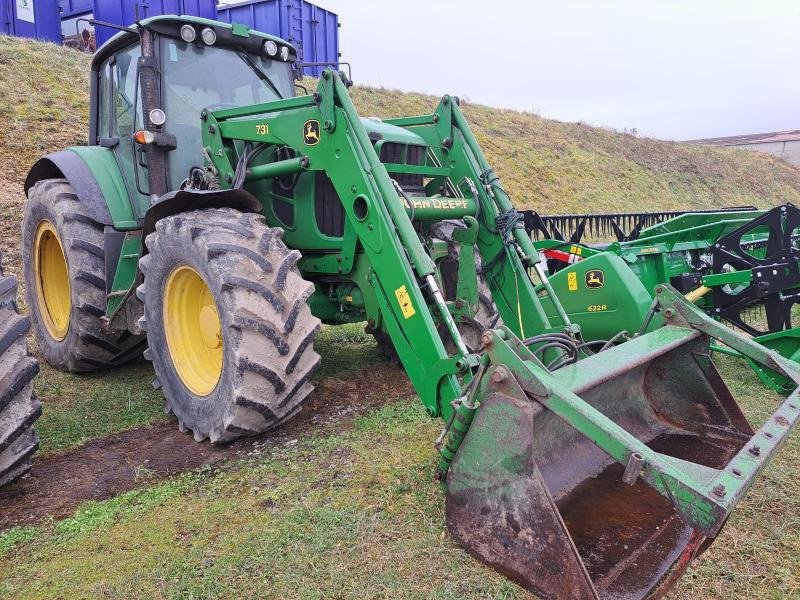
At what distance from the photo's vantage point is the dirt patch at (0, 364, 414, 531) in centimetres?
308

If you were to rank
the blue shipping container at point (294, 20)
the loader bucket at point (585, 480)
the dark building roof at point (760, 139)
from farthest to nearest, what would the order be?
the dark building roof at point (760, 139)
the blue shipping container at point (294, 20)
the loader bucket at point (585, 480)

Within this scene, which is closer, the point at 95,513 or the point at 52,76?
the point at 95,513

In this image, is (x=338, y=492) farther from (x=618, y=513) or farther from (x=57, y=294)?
A: (x=57, y=294)

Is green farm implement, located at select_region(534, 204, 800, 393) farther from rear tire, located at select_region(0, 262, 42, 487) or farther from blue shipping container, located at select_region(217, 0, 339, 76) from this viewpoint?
blue shipping container, located at select_region(217, 0, 339, 76)

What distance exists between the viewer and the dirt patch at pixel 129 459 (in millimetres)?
3076

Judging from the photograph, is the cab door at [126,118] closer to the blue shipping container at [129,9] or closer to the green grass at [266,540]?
the green grass at [266,540]

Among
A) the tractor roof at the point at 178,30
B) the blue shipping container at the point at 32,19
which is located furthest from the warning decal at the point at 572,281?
the blue shipping container at the point at 32,19

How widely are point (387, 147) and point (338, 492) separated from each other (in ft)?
7.45

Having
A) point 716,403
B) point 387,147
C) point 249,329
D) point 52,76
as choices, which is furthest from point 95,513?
point 52,76

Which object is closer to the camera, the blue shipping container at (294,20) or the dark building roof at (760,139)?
the blue shipping container at (294,20)

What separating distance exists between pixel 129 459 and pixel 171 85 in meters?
Answer: 2.55

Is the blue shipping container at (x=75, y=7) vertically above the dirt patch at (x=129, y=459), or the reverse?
the blue shipping container at (x=75, y=7)

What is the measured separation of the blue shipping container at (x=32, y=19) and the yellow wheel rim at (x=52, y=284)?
1125 centimetres

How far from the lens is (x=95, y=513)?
9.59 feet
